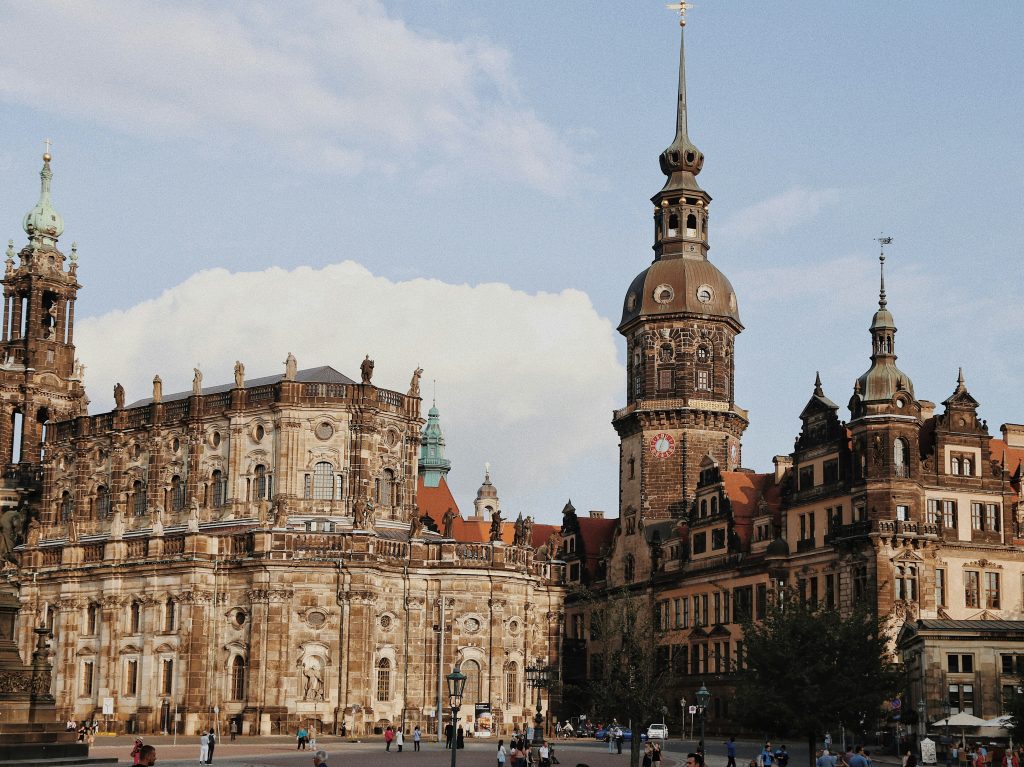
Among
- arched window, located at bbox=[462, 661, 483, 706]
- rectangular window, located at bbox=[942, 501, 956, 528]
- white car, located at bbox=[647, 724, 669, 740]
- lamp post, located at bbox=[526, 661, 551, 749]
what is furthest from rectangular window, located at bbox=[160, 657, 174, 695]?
rectangular window, located at bbox=[942, 501, 956, 528]

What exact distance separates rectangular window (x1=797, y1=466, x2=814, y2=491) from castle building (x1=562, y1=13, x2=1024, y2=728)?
103mm

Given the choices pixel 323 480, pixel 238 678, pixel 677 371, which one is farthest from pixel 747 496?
pixel 238 678

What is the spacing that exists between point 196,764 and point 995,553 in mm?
48745

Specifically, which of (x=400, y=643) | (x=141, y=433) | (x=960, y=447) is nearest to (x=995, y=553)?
(x=960, y=447)

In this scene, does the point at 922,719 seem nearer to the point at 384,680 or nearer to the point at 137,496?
the point at 384,680

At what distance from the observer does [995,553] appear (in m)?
86.4

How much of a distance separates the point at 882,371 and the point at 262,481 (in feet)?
129

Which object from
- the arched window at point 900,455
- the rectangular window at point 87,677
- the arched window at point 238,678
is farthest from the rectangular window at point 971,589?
the rectangular window at point 87,677

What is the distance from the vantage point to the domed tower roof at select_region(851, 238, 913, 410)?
85.6 metres

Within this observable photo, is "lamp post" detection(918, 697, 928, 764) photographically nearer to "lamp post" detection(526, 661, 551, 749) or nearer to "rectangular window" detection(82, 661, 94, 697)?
"lamp post" detection(526, 661, 551, 749)

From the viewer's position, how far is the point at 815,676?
59.7 meters

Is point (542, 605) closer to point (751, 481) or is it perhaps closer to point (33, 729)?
point (751, 481)

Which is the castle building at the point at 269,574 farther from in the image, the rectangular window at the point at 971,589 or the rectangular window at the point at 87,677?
the rectangular window at the point at 971,589

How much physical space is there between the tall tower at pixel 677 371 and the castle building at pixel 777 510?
13 centimetres
